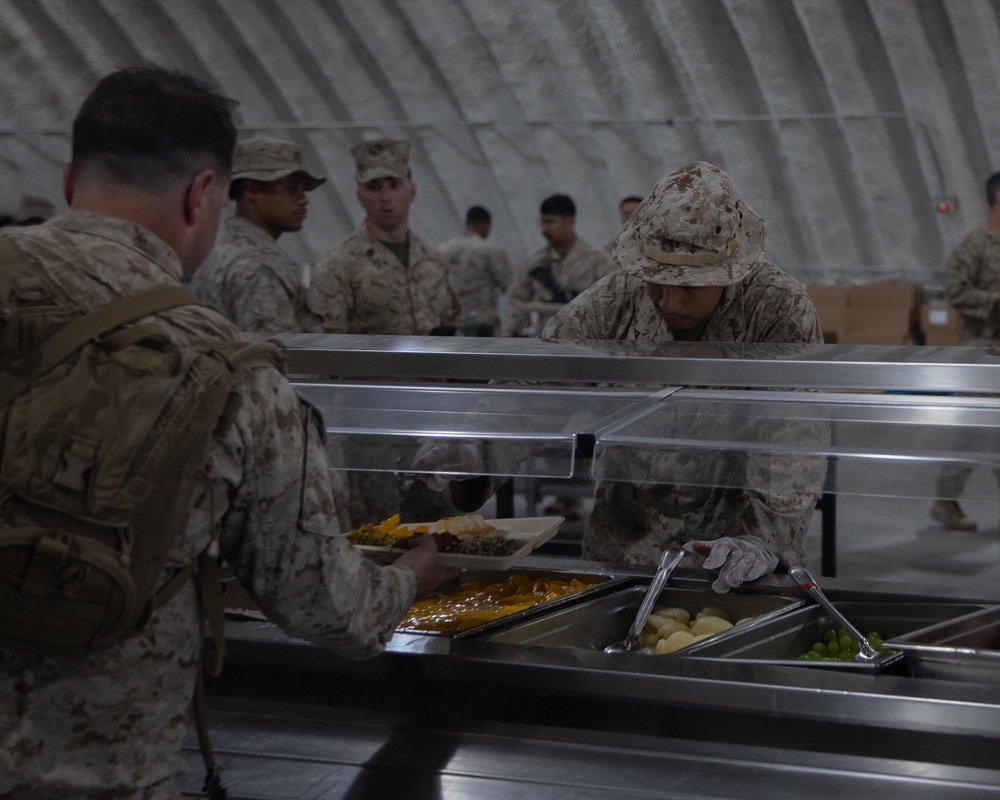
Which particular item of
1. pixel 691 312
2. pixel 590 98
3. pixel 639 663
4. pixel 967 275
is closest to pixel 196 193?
pixel 639 663

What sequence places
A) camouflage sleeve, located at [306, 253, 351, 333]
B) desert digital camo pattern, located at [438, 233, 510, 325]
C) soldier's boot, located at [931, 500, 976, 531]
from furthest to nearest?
desert digital camo pattern, located at [438, 233, 510, 325]
soldier's boot, located at [931, 500, 976, 531]
camouflage sleeve, located at [306, 253, 351, 333]

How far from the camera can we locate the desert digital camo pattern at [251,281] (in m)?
3.88

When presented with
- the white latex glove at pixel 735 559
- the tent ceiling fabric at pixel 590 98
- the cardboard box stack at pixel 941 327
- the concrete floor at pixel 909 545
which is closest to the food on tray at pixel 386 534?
the white latex glove at pixel 735 559

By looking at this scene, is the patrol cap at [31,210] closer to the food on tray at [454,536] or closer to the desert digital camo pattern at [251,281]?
the desert digital camo pattern at [251,281]

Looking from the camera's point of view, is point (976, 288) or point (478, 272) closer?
point (976, 288)

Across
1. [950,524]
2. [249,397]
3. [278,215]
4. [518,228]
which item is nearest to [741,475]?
[249,397]

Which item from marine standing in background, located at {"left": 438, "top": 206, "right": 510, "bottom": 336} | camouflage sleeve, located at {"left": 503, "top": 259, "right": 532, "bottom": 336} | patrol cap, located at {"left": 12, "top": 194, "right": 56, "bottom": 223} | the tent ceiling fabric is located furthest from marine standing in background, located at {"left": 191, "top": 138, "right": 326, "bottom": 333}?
the tent ceiling fabric

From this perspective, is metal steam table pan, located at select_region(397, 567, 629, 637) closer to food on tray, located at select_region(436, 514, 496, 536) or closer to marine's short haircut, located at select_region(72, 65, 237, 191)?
food on tray, located at select_region(436, 514, 496, 536)

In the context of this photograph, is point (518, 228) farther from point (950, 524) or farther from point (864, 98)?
point (950, 524)

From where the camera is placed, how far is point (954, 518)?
6066 mm

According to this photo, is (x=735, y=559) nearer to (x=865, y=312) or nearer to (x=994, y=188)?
(x=994, y=188)

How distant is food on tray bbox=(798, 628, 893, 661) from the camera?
5.91 feet

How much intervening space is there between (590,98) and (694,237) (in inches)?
378

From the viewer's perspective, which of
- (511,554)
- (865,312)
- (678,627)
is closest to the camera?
(678,627)
